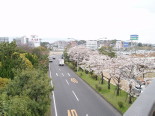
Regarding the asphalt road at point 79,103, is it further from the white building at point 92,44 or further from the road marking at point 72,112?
the white building at point 92,44

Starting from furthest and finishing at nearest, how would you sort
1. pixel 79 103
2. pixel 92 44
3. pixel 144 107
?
Answer: pixel 92 44 < pixel 79 103 < pixel 144 107

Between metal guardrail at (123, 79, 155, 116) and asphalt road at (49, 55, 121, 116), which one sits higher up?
metal guardrail at (123, 79, 155, 116)

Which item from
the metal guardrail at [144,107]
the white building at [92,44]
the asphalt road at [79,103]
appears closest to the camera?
the metal guardrail at [144,107]

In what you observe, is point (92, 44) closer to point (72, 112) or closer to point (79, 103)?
point (79, 103)

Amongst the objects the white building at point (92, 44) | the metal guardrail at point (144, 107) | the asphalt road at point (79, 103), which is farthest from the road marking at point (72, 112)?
A: the white building at point (92, 44)

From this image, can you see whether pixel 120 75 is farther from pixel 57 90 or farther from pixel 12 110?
pixel 12 110

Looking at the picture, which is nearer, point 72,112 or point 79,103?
point 72,112

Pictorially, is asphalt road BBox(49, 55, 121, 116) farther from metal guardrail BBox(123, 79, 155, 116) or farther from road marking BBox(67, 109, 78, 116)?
metal guardrail BBox(123, 79, 155, 116)

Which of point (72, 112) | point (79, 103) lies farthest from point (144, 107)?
point (79, 103)

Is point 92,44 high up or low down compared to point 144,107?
up

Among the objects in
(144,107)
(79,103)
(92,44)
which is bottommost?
(79,103)

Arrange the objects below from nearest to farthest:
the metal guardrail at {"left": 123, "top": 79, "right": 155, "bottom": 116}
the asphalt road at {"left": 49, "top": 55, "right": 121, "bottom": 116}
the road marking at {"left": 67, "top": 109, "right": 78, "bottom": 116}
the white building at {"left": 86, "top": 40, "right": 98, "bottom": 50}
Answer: the metal guardrail at {"left": 123, "top": 79, "right": 155, "bottom": 116} < the road marking at {"left": 67, "top": 109, "right": 78, "bottom": 116} < the asphalt road at {"left": 49, "top": 55, "right": 121, "bottom": 116} < the white building at {"left": 86, "top": 40, "right": 98, "bottom": 50}

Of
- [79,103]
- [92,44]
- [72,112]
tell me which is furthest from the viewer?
[92,44]

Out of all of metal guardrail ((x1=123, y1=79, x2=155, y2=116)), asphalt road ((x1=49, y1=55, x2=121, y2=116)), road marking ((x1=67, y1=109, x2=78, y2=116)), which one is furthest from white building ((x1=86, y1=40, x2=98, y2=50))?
metal guardrail ((x1=123, y1=79, x2=155, y2=116))
